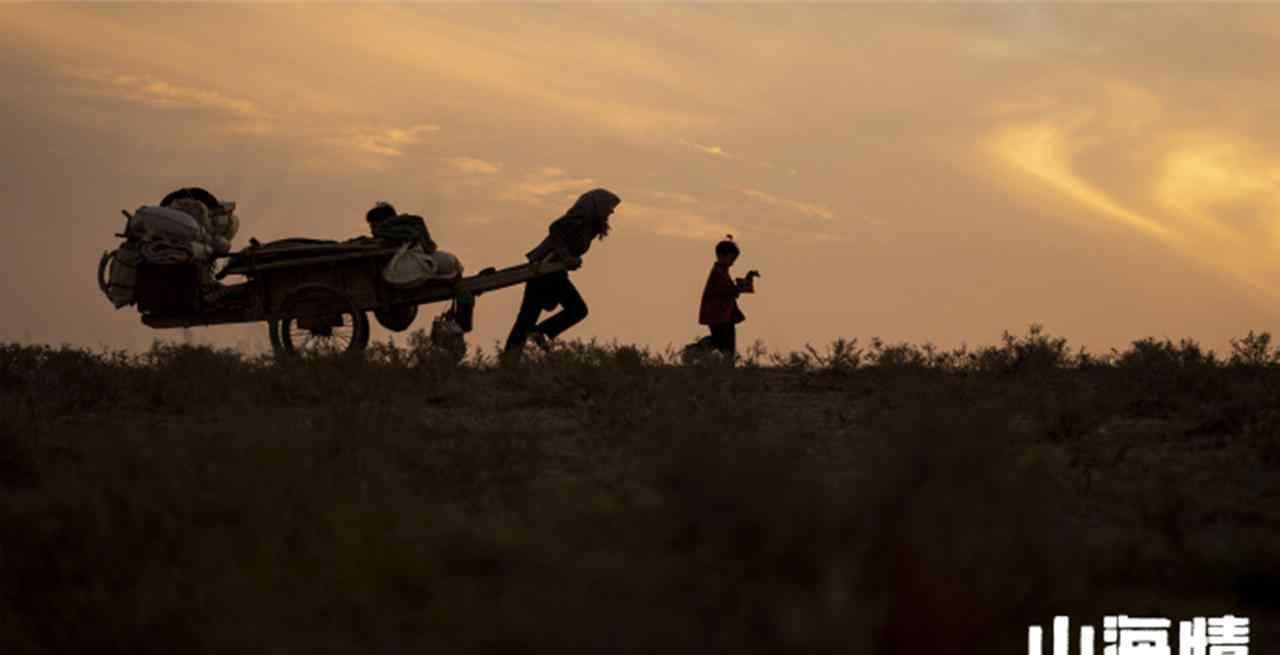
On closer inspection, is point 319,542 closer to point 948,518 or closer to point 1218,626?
point 948,518

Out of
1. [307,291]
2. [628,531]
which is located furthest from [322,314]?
[628,531]

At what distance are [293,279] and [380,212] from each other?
5.00 ft

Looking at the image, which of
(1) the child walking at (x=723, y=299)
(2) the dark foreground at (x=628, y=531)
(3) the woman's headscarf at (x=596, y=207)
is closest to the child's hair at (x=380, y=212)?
(3) the woman's headscarf at (x=596, y=207)

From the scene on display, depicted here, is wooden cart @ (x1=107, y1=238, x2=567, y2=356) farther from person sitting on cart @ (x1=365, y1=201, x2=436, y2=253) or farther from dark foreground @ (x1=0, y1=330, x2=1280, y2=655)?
dark foreground @ (x1=0, y1=330, x2=1280, y2=655)

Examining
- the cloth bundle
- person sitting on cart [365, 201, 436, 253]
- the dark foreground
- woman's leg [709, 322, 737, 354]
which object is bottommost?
the dark foreground

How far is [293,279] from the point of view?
51.1 feet

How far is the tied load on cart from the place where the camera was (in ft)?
49.6

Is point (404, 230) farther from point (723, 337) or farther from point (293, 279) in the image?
point (723, 337)

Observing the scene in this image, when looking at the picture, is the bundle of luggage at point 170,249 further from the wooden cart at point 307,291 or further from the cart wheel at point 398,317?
Result: the cart wheel at point 398,317

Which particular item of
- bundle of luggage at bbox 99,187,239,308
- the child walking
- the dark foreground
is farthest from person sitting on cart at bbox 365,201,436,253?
the dark foreground

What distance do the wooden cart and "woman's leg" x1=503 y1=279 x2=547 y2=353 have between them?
0.39 metres

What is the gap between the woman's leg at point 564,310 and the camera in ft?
52.7

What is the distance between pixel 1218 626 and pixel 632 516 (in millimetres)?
2205

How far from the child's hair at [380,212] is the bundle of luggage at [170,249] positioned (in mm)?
1604
